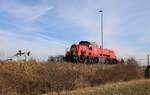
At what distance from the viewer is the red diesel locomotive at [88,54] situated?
40.8 metres

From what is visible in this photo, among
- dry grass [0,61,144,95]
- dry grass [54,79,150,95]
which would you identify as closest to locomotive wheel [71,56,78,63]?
dry grass [0,61,144,95]

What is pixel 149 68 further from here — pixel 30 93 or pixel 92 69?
pixel 30 93

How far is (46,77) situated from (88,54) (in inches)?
579

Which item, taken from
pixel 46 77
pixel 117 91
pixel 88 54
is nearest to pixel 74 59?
pixel 88 54

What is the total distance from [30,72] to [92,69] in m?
10.1

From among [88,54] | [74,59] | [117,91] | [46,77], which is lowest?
[117,91]

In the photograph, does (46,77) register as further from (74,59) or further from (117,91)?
(74,59)

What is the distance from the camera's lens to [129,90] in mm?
27641

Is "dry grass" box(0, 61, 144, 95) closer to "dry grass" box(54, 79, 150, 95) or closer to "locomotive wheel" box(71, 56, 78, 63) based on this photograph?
"dry grass" box(54, 79, 150, 95)

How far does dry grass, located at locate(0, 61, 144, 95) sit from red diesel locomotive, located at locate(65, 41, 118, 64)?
3537mm

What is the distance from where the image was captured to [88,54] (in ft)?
140

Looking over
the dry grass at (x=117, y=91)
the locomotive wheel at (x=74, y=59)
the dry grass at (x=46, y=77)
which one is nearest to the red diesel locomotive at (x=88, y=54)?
the locomotive wheel at (x=74, y=59)

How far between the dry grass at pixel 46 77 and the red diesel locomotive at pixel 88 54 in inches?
139

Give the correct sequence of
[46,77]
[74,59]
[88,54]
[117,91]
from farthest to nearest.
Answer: [88,54], [74,59], [46,77], [117,91]
